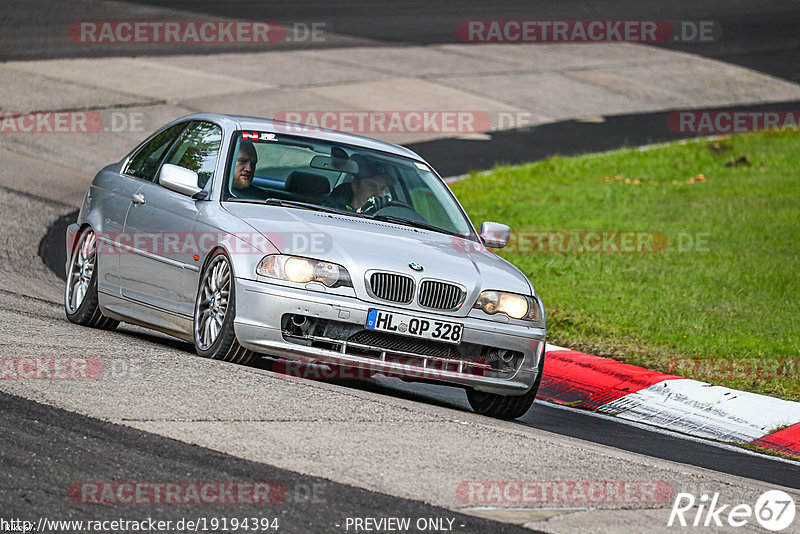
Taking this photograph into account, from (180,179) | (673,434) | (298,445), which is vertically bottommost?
(673,434)

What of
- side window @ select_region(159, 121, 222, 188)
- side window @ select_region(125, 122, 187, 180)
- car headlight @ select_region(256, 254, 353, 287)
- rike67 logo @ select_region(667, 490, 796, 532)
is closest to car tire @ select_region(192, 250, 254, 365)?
car headlight @ select_region(256, 254, 353, 287)

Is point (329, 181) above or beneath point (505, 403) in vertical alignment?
above

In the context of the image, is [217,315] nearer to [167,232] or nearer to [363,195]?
[167,232]

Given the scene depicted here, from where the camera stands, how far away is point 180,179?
8.20m

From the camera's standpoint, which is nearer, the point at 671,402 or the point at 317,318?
the point at 317,318

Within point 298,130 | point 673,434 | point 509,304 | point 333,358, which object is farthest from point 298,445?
point 673,434

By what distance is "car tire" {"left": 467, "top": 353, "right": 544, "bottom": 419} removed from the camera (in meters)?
8.10

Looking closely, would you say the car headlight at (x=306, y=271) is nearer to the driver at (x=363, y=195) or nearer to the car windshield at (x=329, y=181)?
the car windshield at (x=329, y=181)

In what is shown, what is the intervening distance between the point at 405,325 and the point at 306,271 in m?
0.65

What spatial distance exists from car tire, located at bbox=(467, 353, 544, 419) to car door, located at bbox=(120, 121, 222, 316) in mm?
1955

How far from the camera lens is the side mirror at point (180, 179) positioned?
8.19 m

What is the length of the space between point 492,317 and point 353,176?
5.28ft

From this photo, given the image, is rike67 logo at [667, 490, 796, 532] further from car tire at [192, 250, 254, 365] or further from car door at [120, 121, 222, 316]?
car door at [120, 121, 222, 316]

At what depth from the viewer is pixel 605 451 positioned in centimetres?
691
